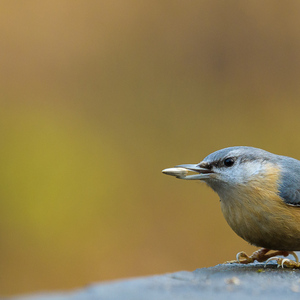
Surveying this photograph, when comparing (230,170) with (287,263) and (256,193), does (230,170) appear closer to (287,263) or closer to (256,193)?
(256,193)

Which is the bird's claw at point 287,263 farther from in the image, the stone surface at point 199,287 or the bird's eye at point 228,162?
the bird's eye at point 228,162

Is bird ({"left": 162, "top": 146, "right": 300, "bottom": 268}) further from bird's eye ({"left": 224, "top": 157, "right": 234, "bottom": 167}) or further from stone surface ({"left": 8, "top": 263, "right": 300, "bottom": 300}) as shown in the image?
stone surface ({"left": 8, "top": 263, "right": 300, "bottom": 300})

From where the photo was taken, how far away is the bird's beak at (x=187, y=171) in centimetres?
258

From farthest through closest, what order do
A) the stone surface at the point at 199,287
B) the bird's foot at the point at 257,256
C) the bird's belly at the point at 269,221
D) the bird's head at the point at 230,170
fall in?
the bird's foot at the point at 257,256 < the bird's head at the point at 230,170 < the bird's belly at the point at 269,221 < the stone surface at the point at 199,287

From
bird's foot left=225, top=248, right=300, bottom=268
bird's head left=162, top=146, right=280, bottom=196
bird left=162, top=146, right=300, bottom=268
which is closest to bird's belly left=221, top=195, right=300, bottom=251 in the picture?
bird left=162, top=146, right=300, bottom=268

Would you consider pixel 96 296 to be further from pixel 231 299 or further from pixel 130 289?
pixel 231 299

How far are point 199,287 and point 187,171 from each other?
0.85 m

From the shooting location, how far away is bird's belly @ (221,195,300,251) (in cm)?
251

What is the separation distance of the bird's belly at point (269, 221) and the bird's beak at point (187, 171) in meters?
0.20

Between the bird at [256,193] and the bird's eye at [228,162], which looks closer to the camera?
the bird at [256,193]

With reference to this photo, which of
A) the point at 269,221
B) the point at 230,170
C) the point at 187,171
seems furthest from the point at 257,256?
the point at 187,171

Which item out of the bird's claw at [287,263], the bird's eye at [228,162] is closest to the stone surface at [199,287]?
the bird's claw at [287,263]

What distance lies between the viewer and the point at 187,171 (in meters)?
2.63

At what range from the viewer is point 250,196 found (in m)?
2.57
